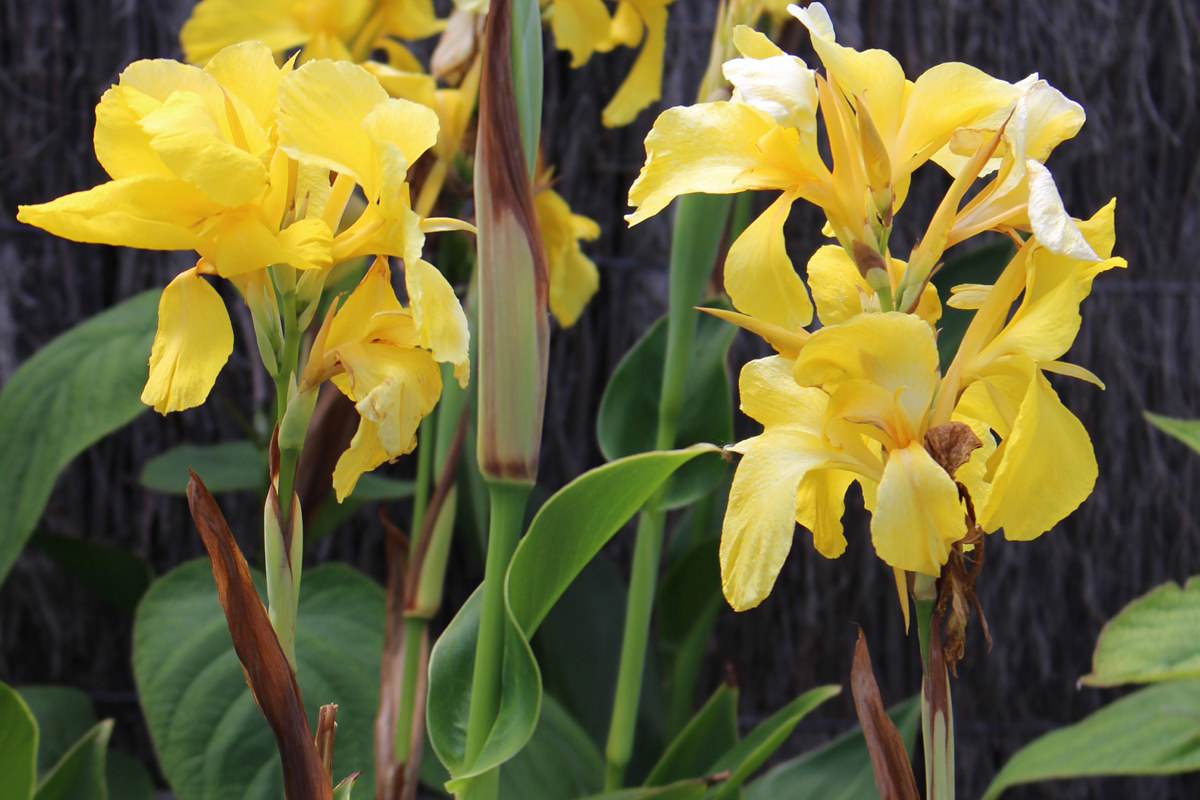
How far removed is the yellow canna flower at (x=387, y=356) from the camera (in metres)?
0.27

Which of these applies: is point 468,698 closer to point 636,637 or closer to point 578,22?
point 636,637

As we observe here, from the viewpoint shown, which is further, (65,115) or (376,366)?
(65,115)

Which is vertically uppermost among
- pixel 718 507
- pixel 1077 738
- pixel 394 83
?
pixel 394 83

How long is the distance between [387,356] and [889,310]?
0.55ft

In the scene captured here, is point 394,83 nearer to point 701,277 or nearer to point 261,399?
point 701,277

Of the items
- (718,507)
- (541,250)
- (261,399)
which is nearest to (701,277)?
(541,250)

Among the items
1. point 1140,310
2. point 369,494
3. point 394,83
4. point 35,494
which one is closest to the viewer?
point 394,83

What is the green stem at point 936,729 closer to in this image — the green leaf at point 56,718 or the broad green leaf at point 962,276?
the broad green leaf at point 962,276

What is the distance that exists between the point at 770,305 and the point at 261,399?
0.68 meters

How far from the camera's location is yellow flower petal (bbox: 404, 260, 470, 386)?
0.85 ft

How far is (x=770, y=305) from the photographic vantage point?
318 millimetres

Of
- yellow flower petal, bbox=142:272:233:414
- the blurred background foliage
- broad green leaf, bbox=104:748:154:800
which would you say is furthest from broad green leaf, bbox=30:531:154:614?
yellow flower petal, bbox=142:272:233:414

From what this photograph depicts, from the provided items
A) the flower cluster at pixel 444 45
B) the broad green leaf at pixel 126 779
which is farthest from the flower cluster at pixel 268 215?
the broad green leaf at pixel 126 779

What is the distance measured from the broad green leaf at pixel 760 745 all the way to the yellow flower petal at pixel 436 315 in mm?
284
